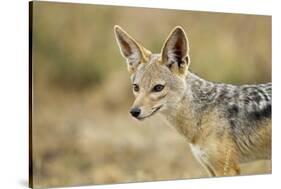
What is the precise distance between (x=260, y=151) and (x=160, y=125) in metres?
0.97

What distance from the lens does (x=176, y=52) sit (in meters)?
5.39

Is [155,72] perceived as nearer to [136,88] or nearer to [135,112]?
[136,88]

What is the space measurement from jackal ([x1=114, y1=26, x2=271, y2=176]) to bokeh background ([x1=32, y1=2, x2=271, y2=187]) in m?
0.08

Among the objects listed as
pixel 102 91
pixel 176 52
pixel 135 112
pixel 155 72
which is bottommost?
pixel 135 112

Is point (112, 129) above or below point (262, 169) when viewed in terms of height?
above

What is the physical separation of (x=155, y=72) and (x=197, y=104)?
0.47 metres

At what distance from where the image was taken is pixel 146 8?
541 cm

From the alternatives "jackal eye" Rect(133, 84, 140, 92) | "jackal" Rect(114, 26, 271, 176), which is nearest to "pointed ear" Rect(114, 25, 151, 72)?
"jackal" Rect(114, 26, 271, 176)

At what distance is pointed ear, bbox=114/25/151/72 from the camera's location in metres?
5.32

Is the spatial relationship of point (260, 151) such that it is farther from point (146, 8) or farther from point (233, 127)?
point (146, 8)

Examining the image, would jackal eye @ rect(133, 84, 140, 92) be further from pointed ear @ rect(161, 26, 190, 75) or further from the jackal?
pointed ear @ rect(161, 26, 190, 75)

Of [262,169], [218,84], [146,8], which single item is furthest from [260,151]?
[146,8]

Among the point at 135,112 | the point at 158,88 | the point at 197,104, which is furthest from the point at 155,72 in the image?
the point at 197,104
